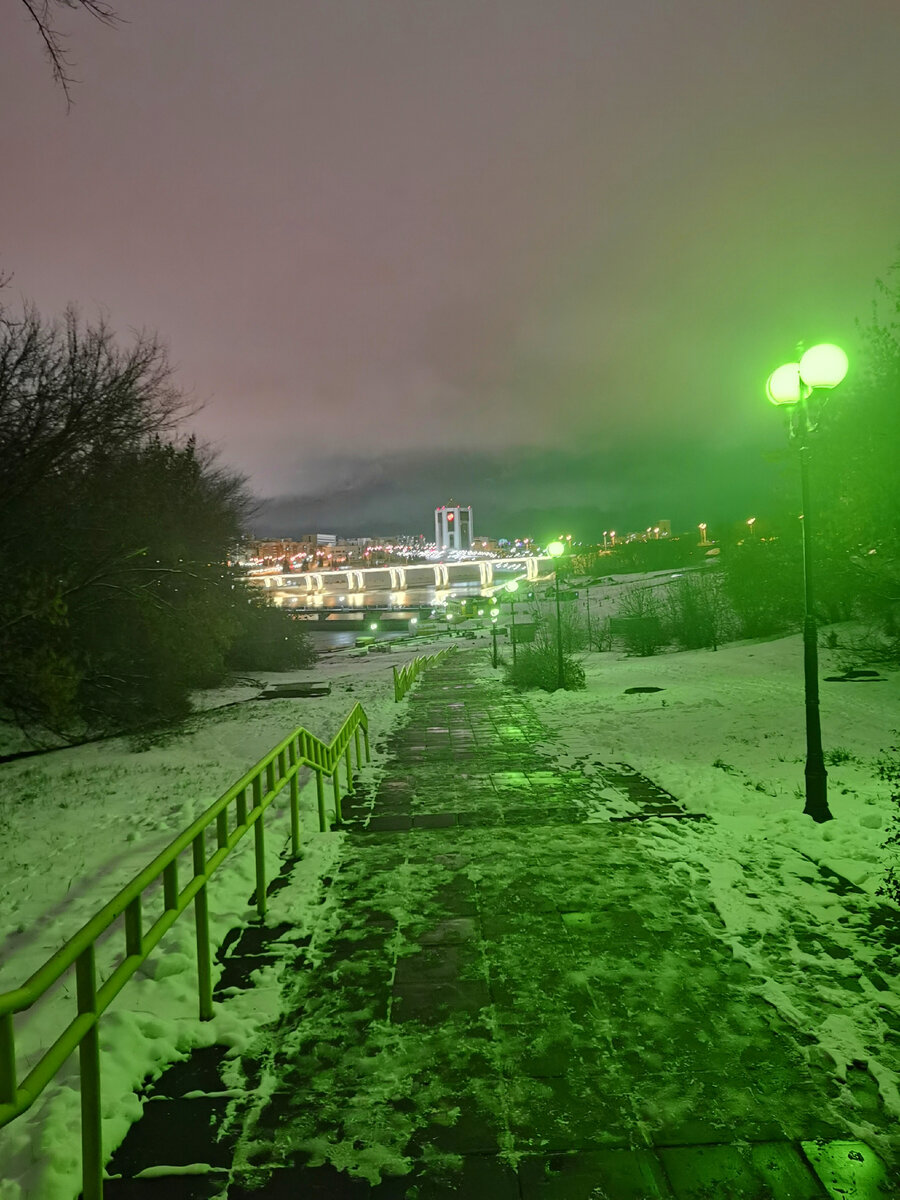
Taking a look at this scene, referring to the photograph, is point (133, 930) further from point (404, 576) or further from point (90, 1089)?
point (404, 576)

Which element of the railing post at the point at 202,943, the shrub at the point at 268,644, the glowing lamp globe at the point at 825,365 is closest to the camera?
the railing post at the point at 202,943

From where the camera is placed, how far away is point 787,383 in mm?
7660

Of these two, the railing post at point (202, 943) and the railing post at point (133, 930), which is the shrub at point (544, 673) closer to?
the railing post at point (202, 943)

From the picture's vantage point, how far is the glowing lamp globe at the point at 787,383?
7.62 m

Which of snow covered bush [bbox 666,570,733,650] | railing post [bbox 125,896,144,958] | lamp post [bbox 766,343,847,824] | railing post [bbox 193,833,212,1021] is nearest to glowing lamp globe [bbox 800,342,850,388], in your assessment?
lamp post [bbox 766,343,847,824]

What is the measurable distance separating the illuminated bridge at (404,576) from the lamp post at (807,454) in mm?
142915

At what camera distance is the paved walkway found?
2.81 meters

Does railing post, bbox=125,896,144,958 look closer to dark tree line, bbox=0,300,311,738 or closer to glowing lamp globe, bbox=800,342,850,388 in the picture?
glowing lamp globe, bbox=800,342,850,388

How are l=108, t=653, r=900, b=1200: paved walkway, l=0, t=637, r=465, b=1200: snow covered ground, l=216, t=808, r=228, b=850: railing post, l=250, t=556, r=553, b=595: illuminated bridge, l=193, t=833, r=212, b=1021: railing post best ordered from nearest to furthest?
l=108, t=653, r=900, b=1200: paved walkway
l=0, t=637, r=465, b=1200: snow covered ground
l=193, t=833, r=212, b=1021: railing post
l=216, t=808, r=228, b=850: railing post
l=250, t=556, r=553, b=595: illuminated bridge

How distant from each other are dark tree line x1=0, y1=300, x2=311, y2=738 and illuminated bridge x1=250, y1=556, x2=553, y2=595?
13099 centimetres

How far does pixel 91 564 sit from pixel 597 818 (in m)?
14.0

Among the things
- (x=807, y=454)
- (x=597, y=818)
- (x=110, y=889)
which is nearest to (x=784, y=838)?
(x=597, y=818)

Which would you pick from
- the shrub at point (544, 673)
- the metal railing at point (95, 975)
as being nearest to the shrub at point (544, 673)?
the shrub at point (544, 673)

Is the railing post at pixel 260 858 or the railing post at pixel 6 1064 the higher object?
the railing post at pixel 6 1064
